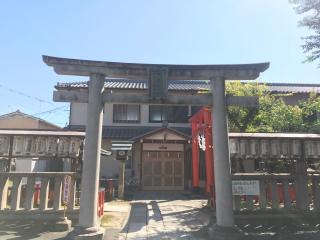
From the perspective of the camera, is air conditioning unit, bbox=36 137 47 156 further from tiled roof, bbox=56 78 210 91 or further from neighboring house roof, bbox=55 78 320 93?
tiled roof, bbox=56 78 210 91

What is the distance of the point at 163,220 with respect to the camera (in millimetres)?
10781

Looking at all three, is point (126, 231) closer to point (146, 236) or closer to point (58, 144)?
point (146, 236)

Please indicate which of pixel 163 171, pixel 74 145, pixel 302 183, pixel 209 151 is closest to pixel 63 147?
pixel 74 145

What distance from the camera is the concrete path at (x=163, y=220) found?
872 centimetres

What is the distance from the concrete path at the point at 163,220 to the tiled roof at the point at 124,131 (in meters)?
6.95

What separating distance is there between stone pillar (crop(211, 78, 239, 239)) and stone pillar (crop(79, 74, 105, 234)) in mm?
3138

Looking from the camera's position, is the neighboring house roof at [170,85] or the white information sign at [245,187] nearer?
the white information sign at [245,187]

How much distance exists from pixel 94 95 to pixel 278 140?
18.8 feet

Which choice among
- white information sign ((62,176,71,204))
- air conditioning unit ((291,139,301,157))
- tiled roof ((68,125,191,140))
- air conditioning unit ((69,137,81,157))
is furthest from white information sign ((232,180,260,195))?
tiled roof ((68,125,191,140))

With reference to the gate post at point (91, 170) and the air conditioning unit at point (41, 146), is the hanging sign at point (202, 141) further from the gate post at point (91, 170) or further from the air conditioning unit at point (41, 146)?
the air conditioning unit at point (41, 146)

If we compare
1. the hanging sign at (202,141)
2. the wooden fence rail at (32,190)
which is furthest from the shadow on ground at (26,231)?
the hanging sign at (202,141)

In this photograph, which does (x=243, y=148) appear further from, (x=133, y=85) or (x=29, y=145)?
(x=133, y=85)

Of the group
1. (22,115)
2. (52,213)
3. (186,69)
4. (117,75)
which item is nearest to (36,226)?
(52,213)

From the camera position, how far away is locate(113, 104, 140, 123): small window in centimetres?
2334
